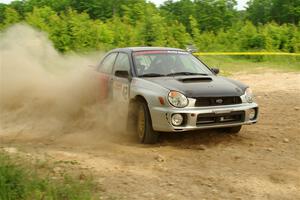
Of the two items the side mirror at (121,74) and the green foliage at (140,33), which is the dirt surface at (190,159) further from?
the green foliage at (140,33)

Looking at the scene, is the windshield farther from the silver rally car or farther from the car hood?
the car hood

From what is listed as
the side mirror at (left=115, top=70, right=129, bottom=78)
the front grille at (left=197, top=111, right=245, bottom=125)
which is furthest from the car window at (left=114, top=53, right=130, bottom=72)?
the front grille at (left=197, top=111, right=245, bottom=125)

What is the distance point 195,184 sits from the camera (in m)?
5.46

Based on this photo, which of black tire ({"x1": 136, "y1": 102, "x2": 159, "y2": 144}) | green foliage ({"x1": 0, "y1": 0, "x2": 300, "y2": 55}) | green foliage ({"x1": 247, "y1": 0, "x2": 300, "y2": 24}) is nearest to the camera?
black tire ({"x1": 136, "y1": 102, "x2": 159, "y2": 144})

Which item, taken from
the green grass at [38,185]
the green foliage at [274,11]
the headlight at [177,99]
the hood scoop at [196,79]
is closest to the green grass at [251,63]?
the hood scoop at [196,79]

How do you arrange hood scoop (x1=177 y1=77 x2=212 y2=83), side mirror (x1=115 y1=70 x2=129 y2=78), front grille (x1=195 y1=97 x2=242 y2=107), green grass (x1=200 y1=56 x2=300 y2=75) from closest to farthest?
front grille (x1=195 y1=97 x2=242 y2=107), hood scoop (x1=177 y1=77 x2=212 y2=83), side mirror (x1=115 y1=70 x2=129 y2=78), green grass (x1=200 y1=56 x2=300 y2=75)

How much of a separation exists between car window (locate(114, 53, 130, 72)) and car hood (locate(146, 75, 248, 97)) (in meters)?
0.82

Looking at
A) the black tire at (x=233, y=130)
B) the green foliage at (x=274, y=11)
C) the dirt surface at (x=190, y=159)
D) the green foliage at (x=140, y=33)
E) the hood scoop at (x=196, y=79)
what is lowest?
the dirt surface at (x=190, y=159)

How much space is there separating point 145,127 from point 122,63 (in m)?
1.68

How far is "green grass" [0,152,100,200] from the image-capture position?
15.8 feet

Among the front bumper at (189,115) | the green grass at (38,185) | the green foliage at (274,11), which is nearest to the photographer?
the green grass at (38,185)

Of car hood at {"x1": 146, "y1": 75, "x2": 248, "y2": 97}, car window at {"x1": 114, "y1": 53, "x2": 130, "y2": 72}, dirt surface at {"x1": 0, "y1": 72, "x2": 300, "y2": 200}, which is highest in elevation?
car window at {"x1": 114, "y1": 53, "x2": 130, "y2": 72}

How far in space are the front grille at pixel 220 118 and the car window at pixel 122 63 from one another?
1.80 meters

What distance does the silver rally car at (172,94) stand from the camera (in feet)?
23.0
